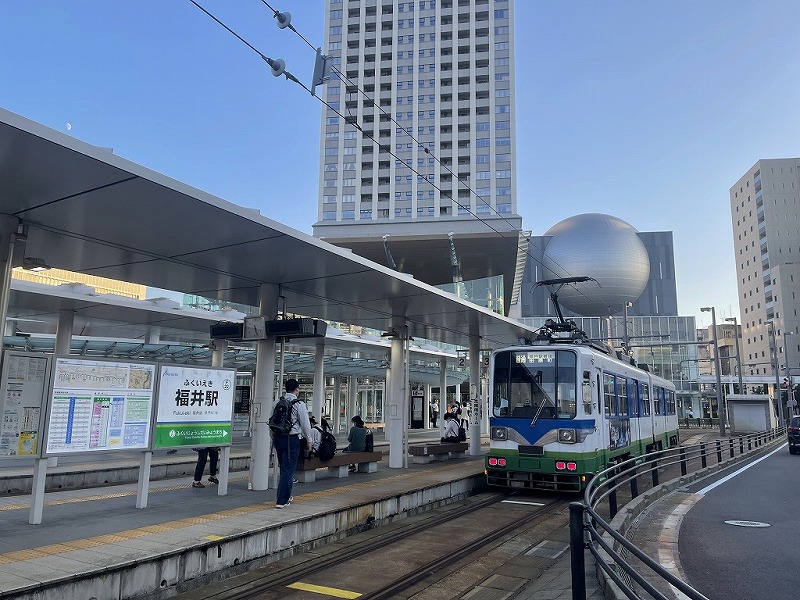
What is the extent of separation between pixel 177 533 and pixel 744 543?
7645 mm

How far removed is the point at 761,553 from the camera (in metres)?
7.68

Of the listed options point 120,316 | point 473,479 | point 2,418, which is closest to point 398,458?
point 473,479

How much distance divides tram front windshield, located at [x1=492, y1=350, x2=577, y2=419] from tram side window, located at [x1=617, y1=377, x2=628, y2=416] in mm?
3122

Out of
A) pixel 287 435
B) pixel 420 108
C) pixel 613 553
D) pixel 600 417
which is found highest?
pixel 420 108

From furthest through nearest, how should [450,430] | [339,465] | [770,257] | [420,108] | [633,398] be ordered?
[770,257] < [420,108] < [450,430] < [633,398] < [339,465]

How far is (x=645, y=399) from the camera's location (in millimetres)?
18000

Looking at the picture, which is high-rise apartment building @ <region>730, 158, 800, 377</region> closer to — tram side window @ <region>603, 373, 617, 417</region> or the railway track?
tram side window @ <region>603, 373, 617, 417</region>

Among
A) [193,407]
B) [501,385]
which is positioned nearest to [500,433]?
[501,385]

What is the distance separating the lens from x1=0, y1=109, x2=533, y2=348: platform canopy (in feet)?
19.3

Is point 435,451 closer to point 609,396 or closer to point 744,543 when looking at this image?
point 609,396

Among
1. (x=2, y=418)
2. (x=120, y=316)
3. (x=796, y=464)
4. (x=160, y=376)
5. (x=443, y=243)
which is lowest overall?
(x=796, y=464)

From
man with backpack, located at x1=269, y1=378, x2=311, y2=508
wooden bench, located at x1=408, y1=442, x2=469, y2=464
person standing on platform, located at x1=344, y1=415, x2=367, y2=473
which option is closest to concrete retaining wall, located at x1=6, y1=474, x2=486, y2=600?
man with backpack, located at x1=269, y1=378, x2=311, y2=508

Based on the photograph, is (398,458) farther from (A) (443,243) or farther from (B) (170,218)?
(A) (443,243)

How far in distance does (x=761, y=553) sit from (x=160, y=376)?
872 centimetres
